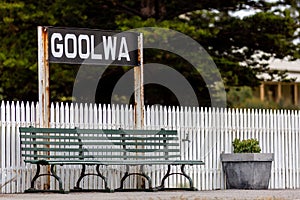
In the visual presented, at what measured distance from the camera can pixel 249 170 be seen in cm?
1667

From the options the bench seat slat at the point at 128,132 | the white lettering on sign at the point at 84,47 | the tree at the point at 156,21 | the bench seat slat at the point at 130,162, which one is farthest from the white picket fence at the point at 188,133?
the tree at the point at 156,21

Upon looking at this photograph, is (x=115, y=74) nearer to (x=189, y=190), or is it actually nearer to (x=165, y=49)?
(x=165, y=49)

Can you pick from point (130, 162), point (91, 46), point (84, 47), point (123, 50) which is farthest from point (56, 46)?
point (130, 162)

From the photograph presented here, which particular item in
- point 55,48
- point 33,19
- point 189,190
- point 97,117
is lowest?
point 189,190

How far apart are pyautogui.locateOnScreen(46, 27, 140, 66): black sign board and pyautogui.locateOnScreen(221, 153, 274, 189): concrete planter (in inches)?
109

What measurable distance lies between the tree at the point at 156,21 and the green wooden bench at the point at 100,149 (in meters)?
7.67

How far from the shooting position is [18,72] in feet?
81.2

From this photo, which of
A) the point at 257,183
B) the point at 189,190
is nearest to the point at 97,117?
the point at 189,190

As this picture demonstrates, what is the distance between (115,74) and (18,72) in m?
2.84

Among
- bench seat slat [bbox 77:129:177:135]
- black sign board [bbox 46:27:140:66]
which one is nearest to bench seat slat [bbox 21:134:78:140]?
bench seat slat [bbox 77:129:177:135]

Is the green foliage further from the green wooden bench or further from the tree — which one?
the tree

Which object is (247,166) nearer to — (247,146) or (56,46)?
(247,146)

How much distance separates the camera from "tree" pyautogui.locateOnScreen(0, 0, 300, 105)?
2409 centimetres

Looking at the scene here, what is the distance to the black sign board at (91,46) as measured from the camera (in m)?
15.3
